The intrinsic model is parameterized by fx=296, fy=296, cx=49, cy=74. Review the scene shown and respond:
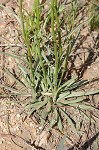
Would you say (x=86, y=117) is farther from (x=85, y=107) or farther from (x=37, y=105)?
(x=37, y=105)

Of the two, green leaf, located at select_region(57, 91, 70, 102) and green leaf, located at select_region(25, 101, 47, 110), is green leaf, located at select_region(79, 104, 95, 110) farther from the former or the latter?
green leaf, located at select_region(25, 101, 47, 110)

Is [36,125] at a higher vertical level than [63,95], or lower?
lower

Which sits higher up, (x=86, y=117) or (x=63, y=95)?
(x=63, y=95)

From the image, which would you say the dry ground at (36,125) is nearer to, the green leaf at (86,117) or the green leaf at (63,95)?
the green leaf at (86,117)

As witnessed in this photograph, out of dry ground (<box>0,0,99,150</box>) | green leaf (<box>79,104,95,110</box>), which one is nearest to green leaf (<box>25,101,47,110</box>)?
dry ground (<box>0,0,99,150</box>)

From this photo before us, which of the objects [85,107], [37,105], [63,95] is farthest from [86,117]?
[37,105]

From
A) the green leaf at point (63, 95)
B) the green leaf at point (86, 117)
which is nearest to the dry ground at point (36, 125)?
the green leaf at point (86, 117)

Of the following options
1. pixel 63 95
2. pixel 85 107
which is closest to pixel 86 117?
pixel 85 107

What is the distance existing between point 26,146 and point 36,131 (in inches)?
4.3

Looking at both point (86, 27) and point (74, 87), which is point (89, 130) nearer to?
point (74, 87)

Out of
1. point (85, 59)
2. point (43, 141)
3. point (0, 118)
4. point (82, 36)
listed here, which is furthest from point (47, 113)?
point (82, 36)

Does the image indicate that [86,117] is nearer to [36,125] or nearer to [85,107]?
[85,107]

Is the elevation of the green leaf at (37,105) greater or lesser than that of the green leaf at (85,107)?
greater

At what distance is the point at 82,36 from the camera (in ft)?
7.27
